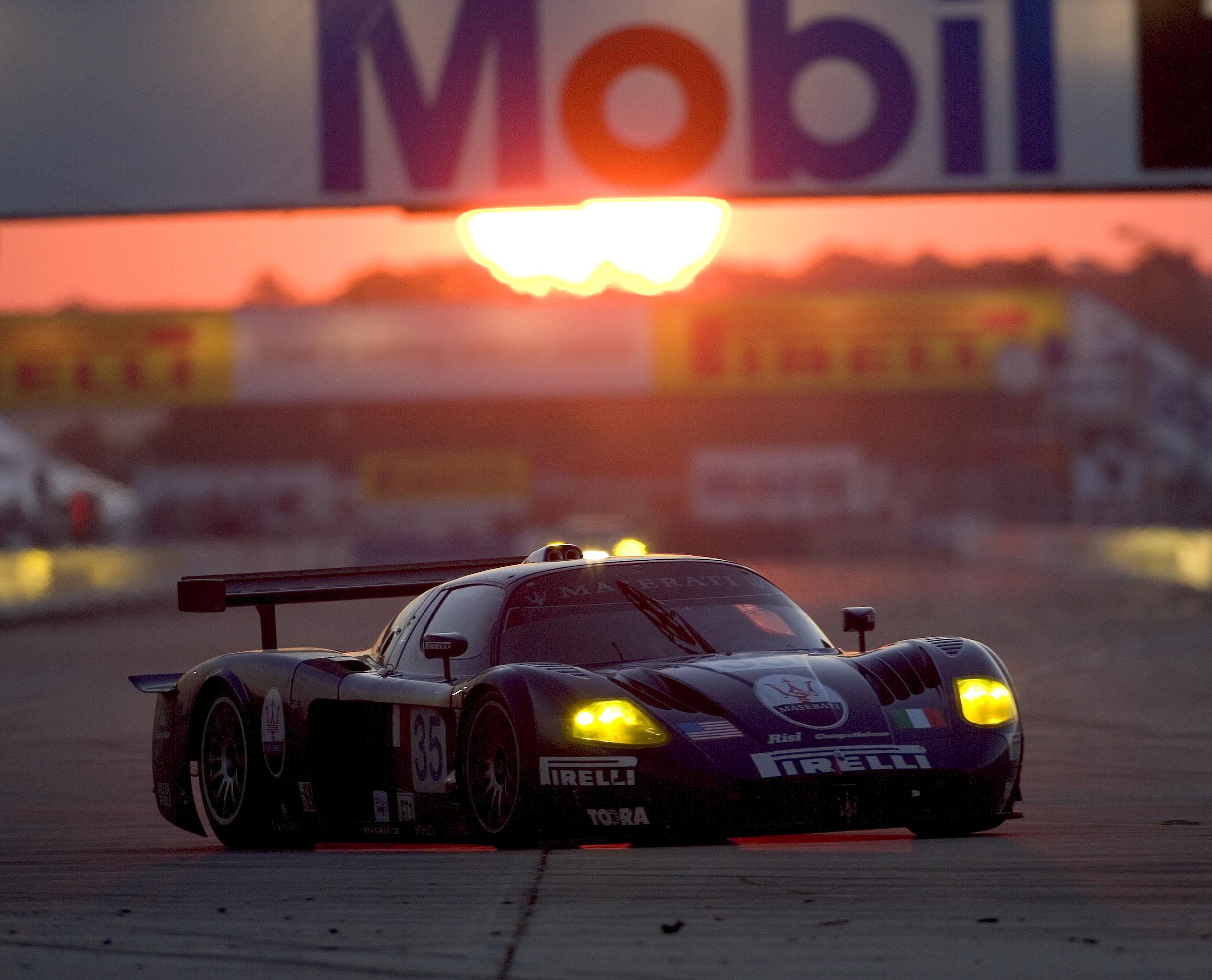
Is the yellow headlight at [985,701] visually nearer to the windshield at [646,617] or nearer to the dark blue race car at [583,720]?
the dark blue race car at [583,720]

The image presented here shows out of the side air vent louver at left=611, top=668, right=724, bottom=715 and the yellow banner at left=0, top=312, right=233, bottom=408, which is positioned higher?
the yellow banner at left=0, top=312, right=233, bottom=408

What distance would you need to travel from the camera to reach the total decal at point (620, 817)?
6.93 m

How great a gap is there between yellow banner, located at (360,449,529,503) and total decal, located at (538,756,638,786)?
65897 millimetres

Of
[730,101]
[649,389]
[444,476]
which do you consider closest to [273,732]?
[730,101]

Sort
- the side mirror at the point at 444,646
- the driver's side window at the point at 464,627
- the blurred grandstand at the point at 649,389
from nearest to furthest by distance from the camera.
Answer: the side mirror at the point at 444,646, the driver's side window at the point at 464,627, the blurred grandstand at the point at 649,389

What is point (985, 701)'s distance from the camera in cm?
743

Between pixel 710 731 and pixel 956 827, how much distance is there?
0.99 m

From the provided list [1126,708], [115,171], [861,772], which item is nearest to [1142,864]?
[861,772]

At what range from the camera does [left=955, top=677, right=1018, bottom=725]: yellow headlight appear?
24.2ft

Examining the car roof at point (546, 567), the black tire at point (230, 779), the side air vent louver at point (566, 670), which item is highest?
the car roof at point (546, 567)

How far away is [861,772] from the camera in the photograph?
6.96 metres

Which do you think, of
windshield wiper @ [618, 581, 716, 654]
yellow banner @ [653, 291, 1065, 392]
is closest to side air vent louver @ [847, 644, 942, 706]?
windshield wiper @ [618, 581, 716, 654]

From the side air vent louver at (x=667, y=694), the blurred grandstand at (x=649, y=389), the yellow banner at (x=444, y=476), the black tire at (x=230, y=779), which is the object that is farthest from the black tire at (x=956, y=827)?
the yellow banner at (x=444, y=476)

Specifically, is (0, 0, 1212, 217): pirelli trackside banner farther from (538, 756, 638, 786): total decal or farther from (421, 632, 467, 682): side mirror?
(538, 756, 638, 786): total decal
